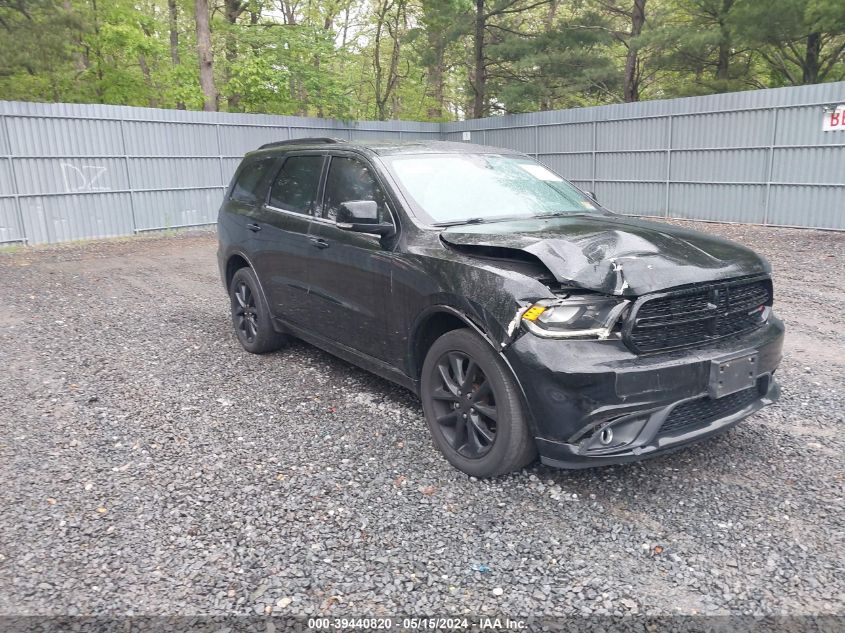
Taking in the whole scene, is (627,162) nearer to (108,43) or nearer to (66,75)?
(108,43)

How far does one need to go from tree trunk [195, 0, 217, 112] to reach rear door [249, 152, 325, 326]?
1610 cm

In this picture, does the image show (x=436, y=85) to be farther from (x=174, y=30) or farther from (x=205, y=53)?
(x=205, y=53)

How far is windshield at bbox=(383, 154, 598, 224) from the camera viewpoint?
406 centimetres

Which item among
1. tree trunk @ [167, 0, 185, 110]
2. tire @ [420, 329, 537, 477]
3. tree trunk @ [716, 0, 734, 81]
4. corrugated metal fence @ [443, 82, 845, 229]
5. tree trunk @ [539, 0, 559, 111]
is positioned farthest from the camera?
tree trunk @ [167, 0, 185, 110]

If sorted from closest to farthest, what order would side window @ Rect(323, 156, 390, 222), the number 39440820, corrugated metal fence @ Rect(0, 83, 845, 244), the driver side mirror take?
the driver side mirror < side window @ Rect(323, 156, 390, 222) < the number 39440820 < corrugated metal fence @ Rect(0, 83, 845, 244)

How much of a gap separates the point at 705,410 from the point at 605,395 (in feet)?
2.25

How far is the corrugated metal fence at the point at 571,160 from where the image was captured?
12867 mm

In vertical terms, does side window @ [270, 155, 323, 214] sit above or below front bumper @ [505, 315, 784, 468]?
above

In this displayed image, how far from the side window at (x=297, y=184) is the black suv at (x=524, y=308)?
0.07m

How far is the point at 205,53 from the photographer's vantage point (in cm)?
1948

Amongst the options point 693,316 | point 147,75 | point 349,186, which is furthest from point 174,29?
point 693,316

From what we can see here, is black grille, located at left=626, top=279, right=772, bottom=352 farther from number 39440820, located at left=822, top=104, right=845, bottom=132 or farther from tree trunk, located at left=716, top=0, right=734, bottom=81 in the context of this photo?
tree trunk, located at left=716, top=0, right=734, bottom=81

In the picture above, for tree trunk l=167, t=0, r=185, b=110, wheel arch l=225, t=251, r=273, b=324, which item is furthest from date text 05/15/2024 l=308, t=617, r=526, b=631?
tree trunk l=167, t=0, r=185, b=110

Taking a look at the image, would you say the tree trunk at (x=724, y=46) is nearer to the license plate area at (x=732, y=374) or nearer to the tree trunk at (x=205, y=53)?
the tree trunk at (x=205, y=53)
